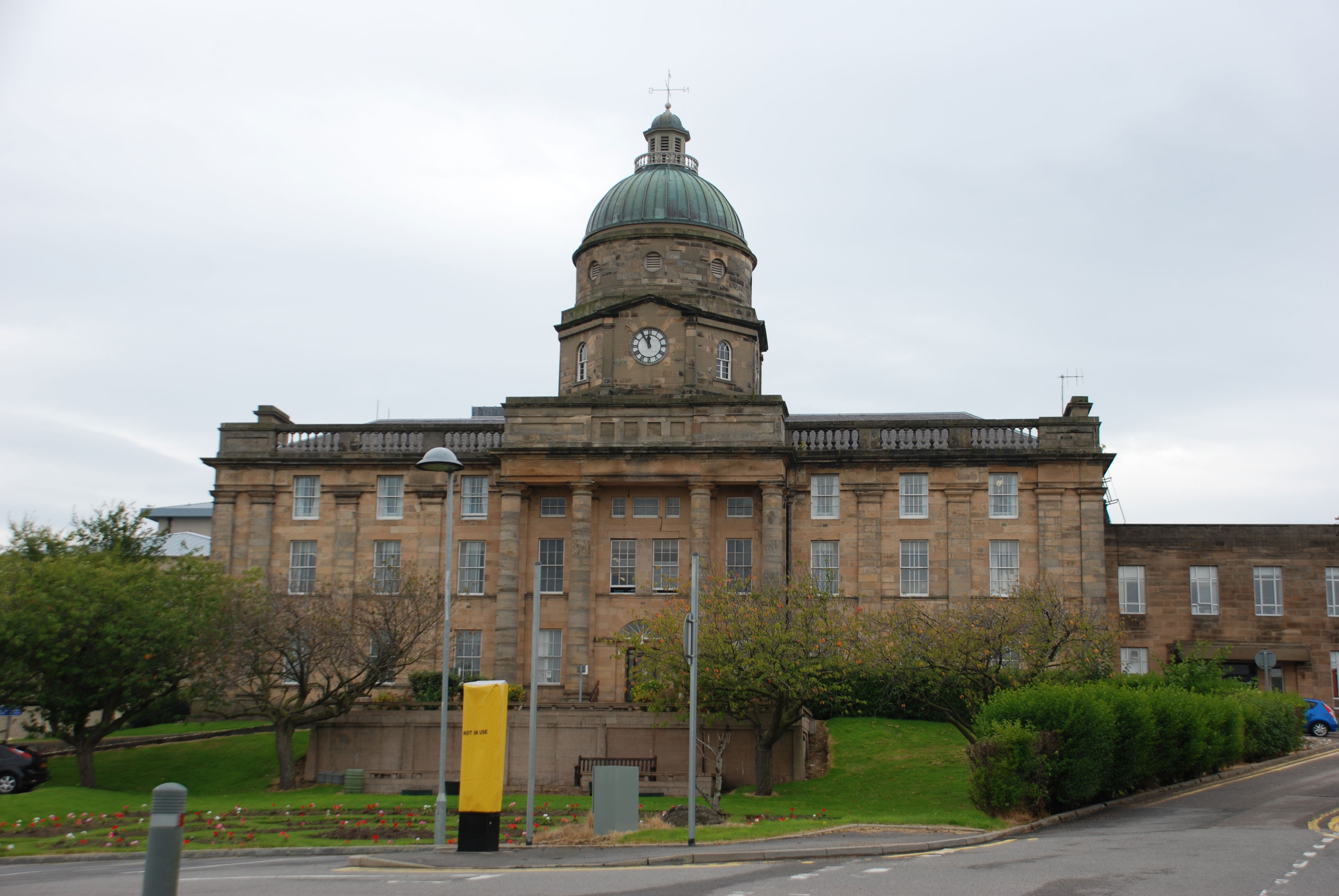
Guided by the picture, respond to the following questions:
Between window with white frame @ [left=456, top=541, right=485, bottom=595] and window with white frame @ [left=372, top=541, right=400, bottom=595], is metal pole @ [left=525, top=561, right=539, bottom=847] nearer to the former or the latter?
window with white frame @ [left=372, top=541, right=400, bottom=595]

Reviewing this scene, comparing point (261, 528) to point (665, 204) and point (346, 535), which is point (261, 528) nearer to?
point (346, 535)

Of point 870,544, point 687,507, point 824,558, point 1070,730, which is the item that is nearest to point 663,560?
point 687,507

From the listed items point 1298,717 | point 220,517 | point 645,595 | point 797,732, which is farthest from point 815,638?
point 220,517

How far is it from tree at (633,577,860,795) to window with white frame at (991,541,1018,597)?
35.9 feet

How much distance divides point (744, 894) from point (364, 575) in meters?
32.6

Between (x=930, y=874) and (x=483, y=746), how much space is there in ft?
28.4

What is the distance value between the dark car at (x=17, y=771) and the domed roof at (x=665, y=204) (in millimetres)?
28440

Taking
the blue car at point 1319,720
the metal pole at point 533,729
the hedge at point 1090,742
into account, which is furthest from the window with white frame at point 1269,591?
the metal pole at point 533,729

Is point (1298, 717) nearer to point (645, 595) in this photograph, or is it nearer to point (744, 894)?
point (645, 595)

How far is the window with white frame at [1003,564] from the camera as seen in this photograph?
4403 centimetres

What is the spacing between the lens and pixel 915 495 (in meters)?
45.1

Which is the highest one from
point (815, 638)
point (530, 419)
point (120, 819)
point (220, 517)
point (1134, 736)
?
point (530, 419)

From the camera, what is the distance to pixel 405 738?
37312 millimetres

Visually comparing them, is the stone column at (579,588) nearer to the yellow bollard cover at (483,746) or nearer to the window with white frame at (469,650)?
the window with white frame at (469,650)
